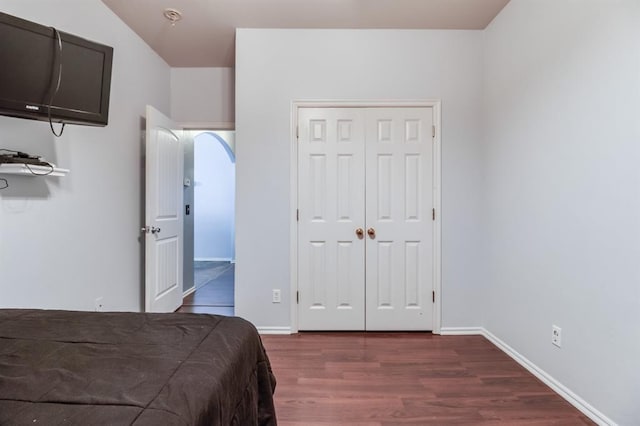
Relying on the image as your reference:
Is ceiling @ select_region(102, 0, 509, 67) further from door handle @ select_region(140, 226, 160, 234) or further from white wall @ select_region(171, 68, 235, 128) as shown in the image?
door handle @ select_region(140, 226, 160, 234)

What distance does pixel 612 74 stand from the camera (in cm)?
165

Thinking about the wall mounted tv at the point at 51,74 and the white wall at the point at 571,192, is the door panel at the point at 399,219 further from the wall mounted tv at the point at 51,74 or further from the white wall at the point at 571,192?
the wall mounted tv at the point at 51,74

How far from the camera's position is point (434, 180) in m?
2.95

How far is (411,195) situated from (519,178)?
33.4 inches

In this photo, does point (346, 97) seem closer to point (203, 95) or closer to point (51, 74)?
point (203, 95)

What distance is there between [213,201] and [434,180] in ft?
19.6

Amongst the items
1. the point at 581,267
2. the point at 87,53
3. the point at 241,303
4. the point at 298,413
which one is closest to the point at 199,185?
the point at 241,303

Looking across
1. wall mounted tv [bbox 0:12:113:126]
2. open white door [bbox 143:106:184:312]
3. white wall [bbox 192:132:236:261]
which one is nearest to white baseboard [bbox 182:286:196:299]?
open white door [bbox 143:106:184:312]

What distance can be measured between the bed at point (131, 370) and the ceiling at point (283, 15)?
7.82 ft

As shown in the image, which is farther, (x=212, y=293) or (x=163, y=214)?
(x=212, y=293)

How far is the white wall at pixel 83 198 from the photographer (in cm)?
188

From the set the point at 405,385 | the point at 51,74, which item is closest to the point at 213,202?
the point at 51,74

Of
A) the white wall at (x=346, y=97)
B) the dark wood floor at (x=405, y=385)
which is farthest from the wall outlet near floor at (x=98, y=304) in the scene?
the dark wood floor at (x=405, y=385)

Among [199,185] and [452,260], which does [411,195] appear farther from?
[199,185]
